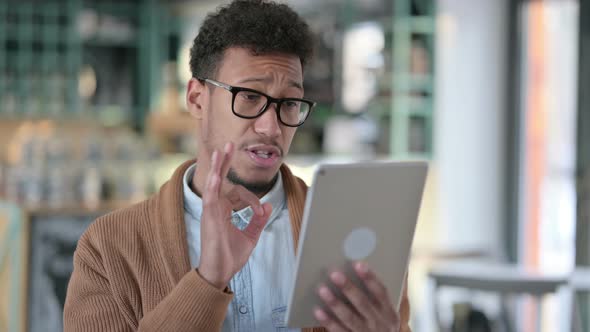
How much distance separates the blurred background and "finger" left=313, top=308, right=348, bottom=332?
3.72 meters

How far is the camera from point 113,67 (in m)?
6.57

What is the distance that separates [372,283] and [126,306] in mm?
404

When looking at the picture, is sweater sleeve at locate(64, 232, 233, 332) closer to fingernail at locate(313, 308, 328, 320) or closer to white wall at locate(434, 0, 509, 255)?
fingernail at locate(313, 308, 328, 320)

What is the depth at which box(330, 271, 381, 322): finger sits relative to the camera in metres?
1.14

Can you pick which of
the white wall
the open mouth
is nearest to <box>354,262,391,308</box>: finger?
the open mouth

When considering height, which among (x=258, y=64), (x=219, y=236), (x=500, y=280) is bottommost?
(x=500, y=280)

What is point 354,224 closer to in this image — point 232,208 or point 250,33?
point 232,208

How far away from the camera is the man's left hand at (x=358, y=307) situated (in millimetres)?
1146

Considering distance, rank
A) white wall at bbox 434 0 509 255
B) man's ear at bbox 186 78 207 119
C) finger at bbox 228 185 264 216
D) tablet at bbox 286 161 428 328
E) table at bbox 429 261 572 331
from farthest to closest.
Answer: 1. white wall at bbox 434 0 509 255
2. table at bbox 429 261 572 331
3. man's ear at bbox 186 78 207 119
4. finger at bbox 228 185 264 216
5. tablet at bbox 286 161 428 328

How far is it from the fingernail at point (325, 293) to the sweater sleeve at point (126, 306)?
0.13 meters

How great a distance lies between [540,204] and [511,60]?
108 centimetres

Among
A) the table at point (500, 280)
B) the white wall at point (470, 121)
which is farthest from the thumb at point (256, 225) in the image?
the white wall at point (470, 121)

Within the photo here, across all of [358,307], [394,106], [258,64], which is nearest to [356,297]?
[358,307]

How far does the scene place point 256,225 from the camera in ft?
4.00
